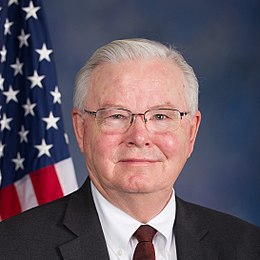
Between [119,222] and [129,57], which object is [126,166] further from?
[129,57]

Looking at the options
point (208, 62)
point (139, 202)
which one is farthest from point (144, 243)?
point (208, 62)

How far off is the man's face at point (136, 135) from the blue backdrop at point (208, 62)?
2264 millimetres

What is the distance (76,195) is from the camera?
11.3 ft

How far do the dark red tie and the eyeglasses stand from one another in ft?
1.33

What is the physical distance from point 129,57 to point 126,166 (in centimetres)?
42

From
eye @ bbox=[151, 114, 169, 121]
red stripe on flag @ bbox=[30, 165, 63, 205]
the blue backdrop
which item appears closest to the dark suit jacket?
eye @ bbox=[151, 114, 169, 121]

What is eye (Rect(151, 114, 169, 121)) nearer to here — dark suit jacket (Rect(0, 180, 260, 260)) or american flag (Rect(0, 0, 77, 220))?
dark suit jacket (Rect(0, 180, 260, 260))

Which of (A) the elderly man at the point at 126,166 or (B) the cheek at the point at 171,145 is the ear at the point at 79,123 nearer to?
(A) the elderly man at the point at 126,166

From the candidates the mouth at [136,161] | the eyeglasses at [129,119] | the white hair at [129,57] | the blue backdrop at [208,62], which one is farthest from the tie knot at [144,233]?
the blue backdrop at [208,62]

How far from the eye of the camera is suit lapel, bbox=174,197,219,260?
3408 mm

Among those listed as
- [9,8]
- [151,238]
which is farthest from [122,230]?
[9,8]

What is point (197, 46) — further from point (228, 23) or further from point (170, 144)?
point (170, 144)

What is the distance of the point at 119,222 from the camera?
3.32m

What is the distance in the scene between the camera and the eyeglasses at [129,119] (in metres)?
3.20
